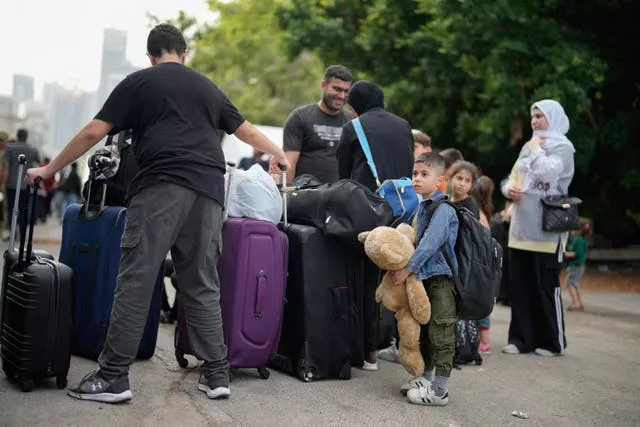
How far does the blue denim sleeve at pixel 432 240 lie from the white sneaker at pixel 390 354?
179cm

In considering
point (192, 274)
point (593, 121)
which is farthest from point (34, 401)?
point (593, 121)

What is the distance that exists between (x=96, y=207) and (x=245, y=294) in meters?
1.24

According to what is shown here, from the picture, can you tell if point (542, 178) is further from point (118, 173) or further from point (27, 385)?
point (27, 385)

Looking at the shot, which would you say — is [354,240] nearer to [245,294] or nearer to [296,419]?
[245,294]

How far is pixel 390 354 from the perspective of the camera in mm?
7336

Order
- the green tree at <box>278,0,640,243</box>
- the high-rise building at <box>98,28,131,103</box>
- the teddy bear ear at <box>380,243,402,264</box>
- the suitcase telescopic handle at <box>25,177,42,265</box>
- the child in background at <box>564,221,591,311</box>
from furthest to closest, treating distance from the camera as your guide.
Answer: the green tree at <box>278,0,640,243</box>, the child in background at <box>564,221,591,311</box>, the high-rise building at <box>98,28,131,103</box>, the teddy bear ear at <box>380,243,402,264</box>, the suitcase telescopic handle at <box>25,177,42,265</box>

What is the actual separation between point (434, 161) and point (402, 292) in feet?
2.82

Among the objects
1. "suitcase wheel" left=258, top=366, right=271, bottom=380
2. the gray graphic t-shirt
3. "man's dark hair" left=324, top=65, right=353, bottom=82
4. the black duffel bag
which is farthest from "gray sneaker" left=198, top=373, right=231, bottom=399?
"man's dark hair" left=324, top=65, right=353, bottom=82

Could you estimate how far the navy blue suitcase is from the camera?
6.14 meters

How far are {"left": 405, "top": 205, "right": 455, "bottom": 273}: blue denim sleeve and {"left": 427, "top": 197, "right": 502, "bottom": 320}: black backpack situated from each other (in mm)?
87

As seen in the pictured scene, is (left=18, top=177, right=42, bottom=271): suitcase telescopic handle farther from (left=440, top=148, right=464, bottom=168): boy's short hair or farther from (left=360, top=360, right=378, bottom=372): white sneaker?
(left=440, top=148, right=464, bottom=168): boy's short hair

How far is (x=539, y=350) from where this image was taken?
8.09m

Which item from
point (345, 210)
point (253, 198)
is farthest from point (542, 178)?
point (253, 198)

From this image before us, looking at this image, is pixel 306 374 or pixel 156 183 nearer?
pixel 156 183
